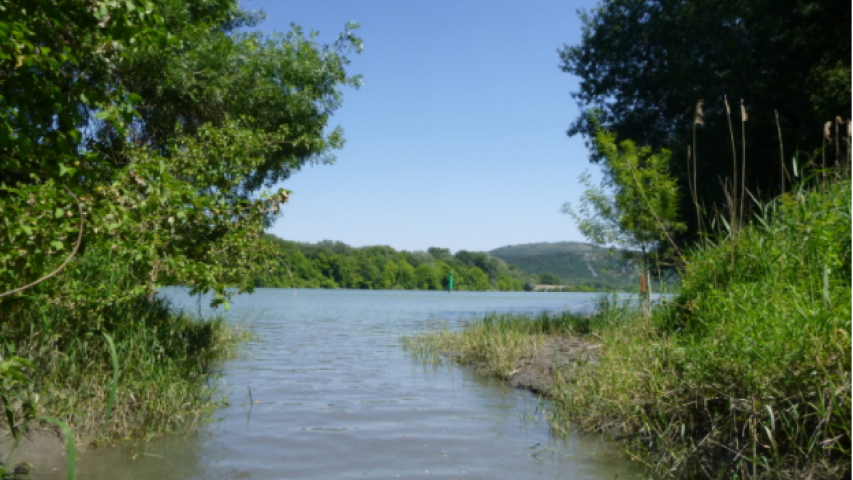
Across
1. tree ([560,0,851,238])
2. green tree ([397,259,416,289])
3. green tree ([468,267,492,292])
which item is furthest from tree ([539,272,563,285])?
tree ([560,0,851,238])

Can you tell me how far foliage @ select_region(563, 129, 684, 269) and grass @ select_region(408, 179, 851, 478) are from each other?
12.5 meters

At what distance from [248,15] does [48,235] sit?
15.1 metres

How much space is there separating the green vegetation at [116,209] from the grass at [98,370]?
2 cm

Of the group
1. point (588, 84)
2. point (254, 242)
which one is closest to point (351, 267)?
point (588, 84)

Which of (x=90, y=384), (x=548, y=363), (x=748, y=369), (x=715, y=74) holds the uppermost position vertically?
(x=715, y=74)

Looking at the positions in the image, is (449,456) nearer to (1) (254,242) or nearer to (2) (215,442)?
(2) (215,442)

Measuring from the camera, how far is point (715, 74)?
2225 cm

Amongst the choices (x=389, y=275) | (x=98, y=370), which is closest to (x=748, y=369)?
(x=98, y=370)

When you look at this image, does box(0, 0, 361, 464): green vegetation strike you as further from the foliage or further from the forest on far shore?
the forest on far shore

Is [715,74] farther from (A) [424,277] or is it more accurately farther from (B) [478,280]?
(B) [478,280]

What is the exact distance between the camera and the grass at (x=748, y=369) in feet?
16.2

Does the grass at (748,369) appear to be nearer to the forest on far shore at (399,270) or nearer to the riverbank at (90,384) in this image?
the riverbank at (90,384)

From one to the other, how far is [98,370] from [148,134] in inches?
397

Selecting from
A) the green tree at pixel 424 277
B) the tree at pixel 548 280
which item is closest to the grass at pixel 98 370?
the green tree at pixel 424 277
